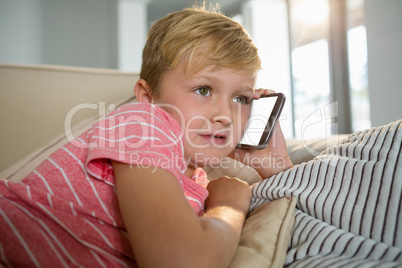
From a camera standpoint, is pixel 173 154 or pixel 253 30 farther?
pixel 253 30

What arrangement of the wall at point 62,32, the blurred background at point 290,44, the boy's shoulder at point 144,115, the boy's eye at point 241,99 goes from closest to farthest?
1. the boy's shoulder at point 144,115
2. the boy's eye at point 241,99
3. the blurred background at point 290,44
4. the wall at point 62,32

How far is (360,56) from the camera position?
3.39 m

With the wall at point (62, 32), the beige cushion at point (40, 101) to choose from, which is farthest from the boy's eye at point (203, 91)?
the wall at point (62, 32)

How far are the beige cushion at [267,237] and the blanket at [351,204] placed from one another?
0.08ft

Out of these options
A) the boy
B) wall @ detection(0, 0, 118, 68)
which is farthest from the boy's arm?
wall @ detection(0, 0, 118, 68)

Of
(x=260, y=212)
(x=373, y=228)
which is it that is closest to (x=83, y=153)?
(x=260, y=212)

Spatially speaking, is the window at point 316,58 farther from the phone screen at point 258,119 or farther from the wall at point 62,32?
the phone screen at point 258,119

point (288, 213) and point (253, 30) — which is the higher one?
point (253, 30)

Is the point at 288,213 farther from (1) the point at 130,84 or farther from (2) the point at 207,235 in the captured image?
(1) the point at 130,84

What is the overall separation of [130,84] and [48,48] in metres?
3.99

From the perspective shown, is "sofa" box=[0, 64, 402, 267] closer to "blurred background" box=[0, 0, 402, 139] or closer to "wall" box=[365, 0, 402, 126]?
"wall" box=[365, 0, 402, 126]

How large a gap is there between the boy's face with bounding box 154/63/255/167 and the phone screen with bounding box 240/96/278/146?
0.49 feet

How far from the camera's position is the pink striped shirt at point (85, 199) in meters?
0.47

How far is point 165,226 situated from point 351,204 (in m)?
0.30
